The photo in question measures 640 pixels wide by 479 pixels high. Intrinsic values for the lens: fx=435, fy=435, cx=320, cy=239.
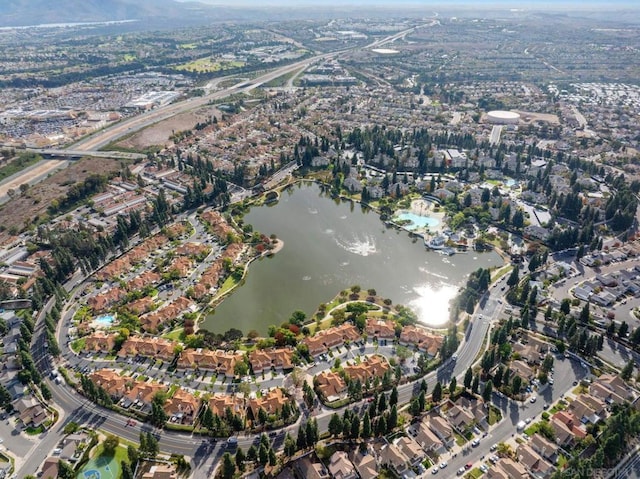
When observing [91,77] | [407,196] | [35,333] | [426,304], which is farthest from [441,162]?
[91,77]

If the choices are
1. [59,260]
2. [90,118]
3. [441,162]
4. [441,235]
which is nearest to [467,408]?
[441,235]

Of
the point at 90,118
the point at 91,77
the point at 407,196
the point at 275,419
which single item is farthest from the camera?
the point at 91,77

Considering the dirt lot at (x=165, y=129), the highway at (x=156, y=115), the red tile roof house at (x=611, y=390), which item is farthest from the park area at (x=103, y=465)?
the highway at (x=156, y=115)

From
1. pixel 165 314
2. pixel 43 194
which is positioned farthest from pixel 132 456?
pixel 43 194

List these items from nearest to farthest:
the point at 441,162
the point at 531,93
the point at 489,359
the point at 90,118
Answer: the point at 489,359 < the point at 441,162 < the point at 90,118 < the point at 531,93

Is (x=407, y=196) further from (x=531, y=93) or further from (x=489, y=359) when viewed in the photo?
(x=531, y=93)

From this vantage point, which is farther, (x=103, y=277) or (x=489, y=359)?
(x=103, y=277)

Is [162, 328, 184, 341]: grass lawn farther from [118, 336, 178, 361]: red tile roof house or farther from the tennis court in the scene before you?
the tennis court

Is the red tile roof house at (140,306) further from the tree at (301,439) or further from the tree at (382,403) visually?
the tree at (382,403)

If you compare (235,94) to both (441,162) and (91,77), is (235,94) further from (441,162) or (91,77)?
(441,162)
